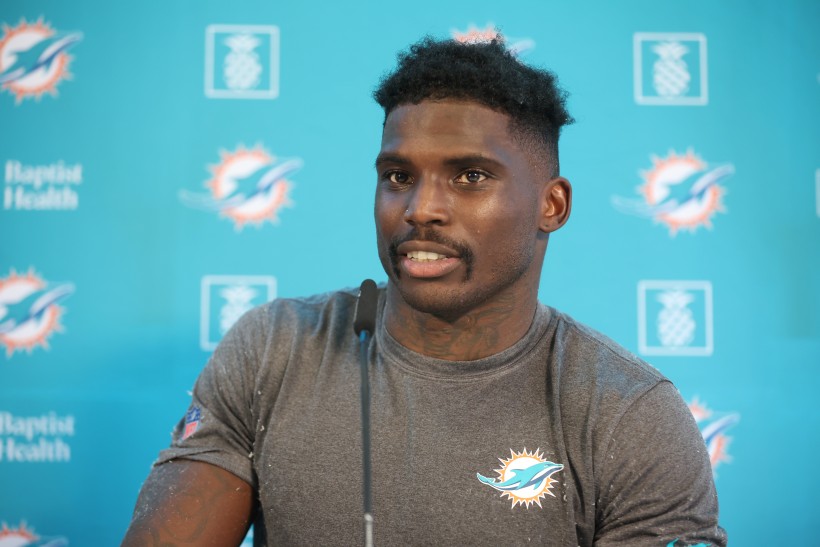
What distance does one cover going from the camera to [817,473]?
6.43 feet

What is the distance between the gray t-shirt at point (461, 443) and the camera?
1207mm

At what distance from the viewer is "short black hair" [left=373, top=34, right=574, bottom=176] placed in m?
1.30

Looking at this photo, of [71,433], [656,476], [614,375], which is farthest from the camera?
[71,433]

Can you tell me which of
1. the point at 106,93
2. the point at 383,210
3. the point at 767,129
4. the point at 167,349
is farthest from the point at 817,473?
the point at 106,93

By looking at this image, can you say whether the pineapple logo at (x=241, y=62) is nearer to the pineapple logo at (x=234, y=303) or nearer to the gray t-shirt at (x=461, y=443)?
the pineapple logo at (x=234, y=303)

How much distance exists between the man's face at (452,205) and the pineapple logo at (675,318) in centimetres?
80

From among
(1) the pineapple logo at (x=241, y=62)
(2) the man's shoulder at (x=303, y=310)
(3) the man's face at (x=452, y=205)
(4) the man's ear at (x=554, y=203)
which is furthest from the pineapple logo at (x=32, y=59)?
(4) the man's ear at (x=554, y=203)

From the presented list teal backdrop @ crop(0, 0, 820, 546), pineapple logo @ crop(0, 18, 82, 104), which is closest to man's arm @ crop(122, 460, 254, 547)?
teal backdrop @ crop(0, 0, 820, 546)

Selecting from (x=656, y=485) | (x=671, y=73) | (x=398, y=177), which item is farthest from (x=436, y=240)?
(x=671, y=73)

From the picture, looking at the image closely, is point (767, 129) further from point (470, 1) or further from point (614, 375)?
point (614, 375)

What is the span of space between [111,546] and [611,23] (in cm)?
194

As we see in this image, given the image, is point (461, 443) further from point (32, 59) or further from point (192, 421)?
point (32, 59)

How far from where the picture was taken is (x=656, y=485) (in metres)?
1.19

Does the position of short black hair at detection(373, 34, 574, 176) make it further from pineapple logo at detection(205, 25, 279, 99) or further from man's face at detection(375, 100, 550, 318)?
pineapple logo at detection(205, 25, 279, 99)
